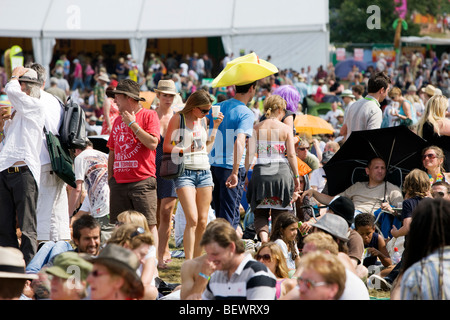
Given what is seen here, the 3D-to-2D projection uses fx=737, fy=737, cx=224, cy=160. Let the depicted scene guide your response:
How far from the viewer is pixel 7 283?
12.6 ft

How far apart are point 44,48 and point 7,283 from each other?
25054mm

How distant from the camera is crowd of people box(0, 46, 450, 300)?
Answer: 423cm

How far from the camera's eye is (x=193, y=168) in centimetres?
641

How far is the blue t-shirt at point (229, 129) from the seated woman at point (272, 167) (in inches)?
10.9

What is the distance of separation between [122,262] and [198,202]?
9.26 feet

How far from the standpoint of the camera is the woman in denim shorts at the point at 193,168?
21.0ft

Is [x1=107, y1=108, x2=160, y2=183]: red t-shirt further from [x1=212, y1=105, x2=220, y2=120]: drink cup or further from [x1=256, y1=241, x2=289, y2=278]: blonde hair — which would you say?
[x1=256, y1=241, x2=289, y2=278]: blonde hair

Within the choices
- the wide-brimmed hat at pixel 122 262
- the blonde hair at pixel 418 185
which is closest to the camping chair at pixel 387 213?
the blonde hair at pixel 418 185

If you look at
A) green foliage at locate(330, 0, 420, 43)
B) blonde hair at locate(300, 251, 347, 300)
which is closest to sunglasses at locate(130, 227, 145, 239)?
blonde hair at locate(300, 251, 347, 300)

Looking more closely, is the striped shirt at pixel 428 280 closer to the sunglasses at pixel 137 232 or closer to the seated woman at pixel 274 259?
the seated woman at pixel 274 259

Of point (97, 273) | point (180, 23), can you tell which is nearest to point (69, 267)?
point (97, 273)

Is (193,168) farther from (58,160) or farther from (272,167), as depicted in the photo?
(58,160)
